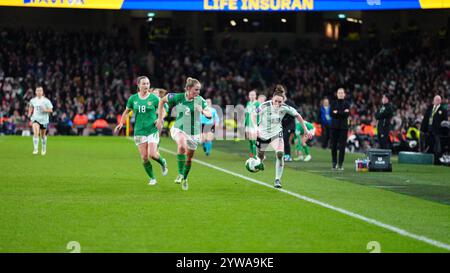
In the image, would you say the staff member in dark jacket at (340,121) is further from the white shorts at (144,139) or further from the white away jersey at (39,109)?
the white away jersey at (39,109)

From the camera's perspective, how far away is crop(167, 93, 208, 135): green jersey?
1767 cm

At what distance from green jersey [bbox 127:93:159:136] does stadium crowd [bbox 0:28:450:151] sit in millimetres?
26568

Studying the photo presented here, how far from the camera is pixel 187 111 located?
17656mm

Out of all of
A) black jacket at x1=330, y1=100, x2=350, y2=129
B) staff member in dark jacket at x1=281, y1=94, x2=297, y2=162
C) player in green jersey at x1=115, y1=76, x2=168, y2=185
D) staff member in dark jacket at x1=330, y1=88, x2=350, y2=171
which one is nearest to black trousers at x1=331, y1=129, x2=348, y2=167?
staff member in dark jacket at x1=330, y1=88, x2=350, y2=171

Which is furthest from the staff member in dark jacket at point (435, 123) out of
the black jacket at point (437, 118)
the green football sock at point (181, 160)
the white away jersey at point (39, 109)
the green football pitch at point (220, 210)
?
the white away jersey at point (39, 109)

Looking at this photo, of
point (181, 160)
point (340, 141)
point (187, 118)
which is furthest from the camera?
point (340, 141)

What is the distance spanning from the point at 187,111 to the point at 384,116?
13.9 meters

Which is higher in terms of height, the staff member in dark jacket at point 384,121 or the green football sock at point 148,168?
the staff member in dark jacket at point 384,121

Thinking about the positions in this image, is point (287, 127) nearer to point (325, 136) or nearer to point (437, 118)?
point (437, 118)

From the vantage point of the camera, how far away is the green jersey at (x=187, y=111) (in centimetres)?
1767

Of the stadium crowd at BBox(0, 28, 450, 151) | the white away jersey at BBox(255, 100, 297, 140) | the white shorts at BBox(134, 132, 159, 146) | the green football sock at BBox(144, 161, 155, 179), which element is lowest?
the green football sock at BBox(144, 161, 155, 179)

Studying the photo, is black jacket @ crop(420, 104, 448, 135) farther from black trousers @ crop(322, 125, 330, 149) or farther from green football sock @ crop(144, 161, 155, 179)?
green football sock @ crop(144, 161, 155, 179)

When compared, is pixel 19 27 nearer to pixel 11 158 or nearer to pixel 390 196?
pixel 11 158

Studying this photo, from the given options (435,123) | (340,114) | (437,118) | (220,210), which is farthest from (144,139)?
(435,123)
